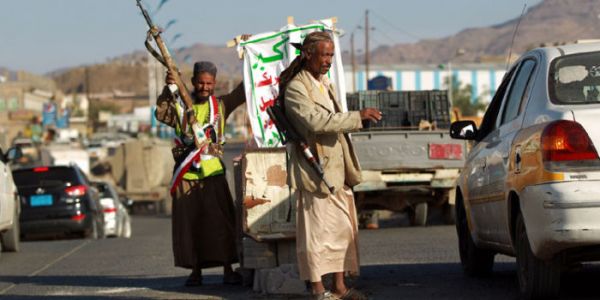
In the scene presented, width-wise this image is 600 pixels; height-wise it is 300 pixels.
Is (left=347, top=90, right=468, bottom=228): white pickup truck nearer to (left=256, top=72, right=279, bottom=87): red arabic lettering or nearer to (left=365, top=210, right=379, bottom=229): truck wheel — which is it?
(left=365, top=210, right=379, bottom=229): truck wheel

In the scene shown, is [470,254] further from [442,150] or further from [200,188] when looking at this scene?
[442,150]

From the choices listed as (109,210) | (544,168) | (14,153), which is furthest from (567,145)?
(109,210)

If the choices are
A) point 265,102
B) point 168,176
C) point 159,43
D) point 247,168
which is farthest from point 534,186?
point 168,176

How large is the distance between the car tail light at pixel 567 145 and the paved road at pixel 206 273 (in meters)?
1.52

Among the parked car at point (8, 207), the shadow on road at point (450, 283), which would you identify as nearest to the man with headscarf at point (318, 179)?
the shadow on road at point (450, 283)

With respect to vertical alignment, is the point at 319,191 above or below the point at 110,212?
above

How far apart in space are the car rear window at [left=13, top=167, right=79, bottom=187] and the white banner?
518 inches

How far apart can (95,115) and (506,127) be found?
155 m

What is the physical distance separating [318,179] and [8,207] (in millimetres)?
10789

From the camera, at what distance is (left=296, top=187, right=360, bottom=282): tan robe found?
27.2 ft

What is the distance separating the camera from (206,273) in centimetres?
1276

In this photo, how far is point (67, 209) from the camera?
79.2ft

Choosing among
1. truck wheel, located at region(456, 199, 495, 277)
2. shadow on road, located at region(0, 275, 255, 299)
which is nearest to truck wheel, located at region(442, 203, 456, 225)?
shadow on road, located at region(0, 275, 255, 299)

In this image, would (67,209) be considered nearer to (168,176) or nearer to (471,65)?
(168,176)
